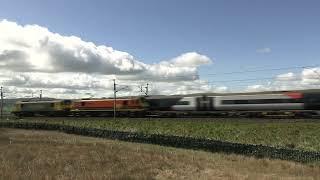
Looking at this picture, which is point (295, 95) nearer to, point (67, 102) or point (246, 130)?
point (246, 130)

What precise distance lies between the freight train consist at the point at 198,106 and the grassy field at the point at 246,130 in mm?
6233

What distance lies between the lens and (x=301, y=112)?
61.2 metres

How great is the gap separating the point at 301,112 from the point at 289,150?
20.1 metres

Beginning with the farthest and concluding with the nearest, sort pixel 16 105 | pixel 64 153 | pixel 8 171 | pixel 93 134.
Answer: pixel 16 105 → pixel 93 134 → pixel 64 153 → pixel 8 171

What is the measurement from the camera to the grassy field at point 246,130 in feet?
156

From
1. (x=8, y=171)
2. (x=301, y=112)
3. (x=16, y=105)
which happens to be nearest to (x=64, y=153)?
(x=8, y=171)

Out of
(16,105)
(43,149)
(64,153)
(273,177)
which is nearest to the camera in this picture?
(273,177)

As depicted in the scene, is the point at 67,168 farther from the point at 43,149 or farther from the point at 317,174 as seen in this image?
the point at 317,174

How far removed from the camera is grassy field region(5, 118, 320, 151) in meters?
47.7

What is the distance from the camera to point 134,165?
38500 mm

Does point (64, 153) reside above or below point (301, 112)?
below

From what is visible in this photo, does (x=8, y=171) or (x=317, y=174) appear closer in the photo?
(x=8, y=171)

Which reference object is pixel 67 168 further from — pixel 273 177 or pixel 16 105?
pixel 16 105

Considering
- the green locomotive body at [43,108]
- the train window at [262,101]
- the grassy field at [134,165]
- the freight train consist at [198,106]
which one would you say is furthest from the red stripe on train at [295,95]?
the green locomotive body at [43,108]
